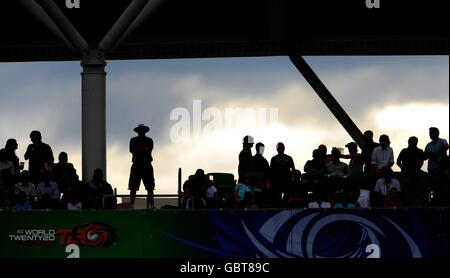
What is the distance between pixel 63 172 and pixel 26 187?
83cm

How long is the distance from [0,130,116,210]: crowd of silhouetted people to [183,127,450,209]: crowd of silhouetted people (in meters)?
1.75

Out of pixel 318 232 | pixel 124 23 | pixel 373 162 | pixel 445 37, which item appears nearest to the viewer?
pixel 318 232

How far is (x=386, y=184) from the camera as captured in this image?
2127 centimetres

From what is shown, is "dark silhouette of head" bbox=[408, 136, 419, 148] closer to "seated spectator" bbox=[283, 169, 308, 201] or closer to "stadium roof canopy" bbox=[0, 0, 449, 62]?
"seated spectator" bbox=[283, 169, 308, 201]

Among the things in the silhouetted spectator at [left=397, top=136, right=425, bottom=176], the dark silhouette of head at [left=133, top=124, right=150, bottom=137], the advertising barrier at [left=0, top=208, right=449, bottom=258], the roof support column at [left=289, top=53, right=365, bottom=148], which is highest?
the roof support column at [left=289, top=53, right=365, bottom=148]

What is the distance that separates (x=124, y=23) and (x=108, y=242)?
553cm

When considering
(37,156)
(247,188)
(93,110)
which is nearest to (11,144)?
(37,156)

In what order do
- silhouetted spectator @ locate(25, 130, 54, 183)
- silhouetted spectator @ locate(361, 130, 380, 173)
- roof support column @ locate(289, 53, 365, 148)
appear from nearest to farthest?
silhouetted spectator @ locate(25, 130, 54, 183) → silhouetted spectator @ locate(361, 130, 380, 173) → roof support column @ locate(289, 53, 365, 148)

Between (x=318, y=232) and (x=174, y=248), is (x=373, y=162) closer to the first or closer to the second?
(x=318, y=232)

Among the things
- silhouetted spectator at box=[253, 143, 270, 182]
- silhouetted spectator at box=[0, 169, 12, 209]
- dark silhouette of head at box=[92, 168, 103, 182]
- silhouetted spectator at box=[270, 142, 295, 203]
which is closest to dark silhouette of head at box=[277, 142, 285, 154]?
silhouetted spectator at box=[270, 142, 295, 203]

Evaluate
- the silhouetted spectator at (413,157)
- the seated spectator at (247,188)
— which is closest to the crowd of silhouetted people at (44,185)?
the seated spectator at (247,188)

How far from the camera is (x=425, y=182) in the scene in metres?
21.1

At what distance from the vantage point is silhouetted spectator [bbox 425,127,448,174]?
2228cm
